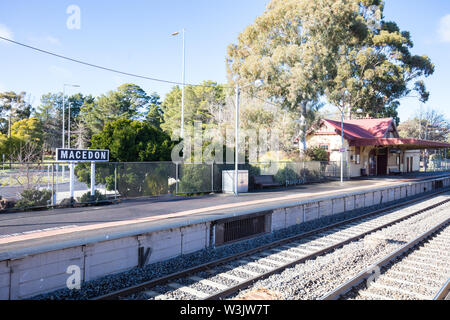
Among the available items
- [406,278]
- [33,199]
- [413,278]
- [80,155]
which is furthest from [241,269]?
[33,199]

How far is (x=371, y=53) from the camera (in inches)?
1527

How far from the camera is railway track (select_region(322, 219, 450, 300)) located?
239 inches

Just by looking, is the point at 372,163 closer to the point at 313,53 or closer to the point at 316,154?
the point at 316,154

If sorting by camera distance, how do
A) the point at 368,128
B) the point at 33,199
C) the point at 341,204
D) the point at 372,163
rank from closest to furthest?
the point at 33,199
the point at 341,204
the point at 372,163
the point at 368,128

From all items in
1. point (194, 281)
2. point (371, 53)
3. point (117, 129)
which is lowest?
point (194, 281)

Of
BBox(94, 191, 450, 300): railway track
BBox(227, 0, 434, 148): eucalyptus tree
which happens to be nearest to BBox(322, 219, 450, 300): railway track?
BBox(94, 191, 450, 300): railway track

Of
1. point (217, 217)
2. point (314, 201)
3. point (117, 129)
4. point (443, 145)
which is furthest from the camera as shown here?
point (443, 145)

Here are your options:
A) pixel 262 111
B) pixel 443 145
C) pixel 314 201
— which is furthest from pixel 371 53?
pixel 314 201

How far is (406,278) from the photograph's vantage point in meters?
6.97

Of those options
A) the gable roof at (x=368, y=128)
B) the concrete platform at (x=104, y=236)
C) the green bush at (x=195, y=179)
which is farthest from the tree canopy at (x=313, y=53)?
the concrete platform at (x=104, y=236)

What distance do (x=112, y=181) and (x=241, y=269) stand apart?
9.49 meters

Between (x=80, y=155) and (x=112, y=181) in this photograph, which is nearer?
(x=80, y=155)
